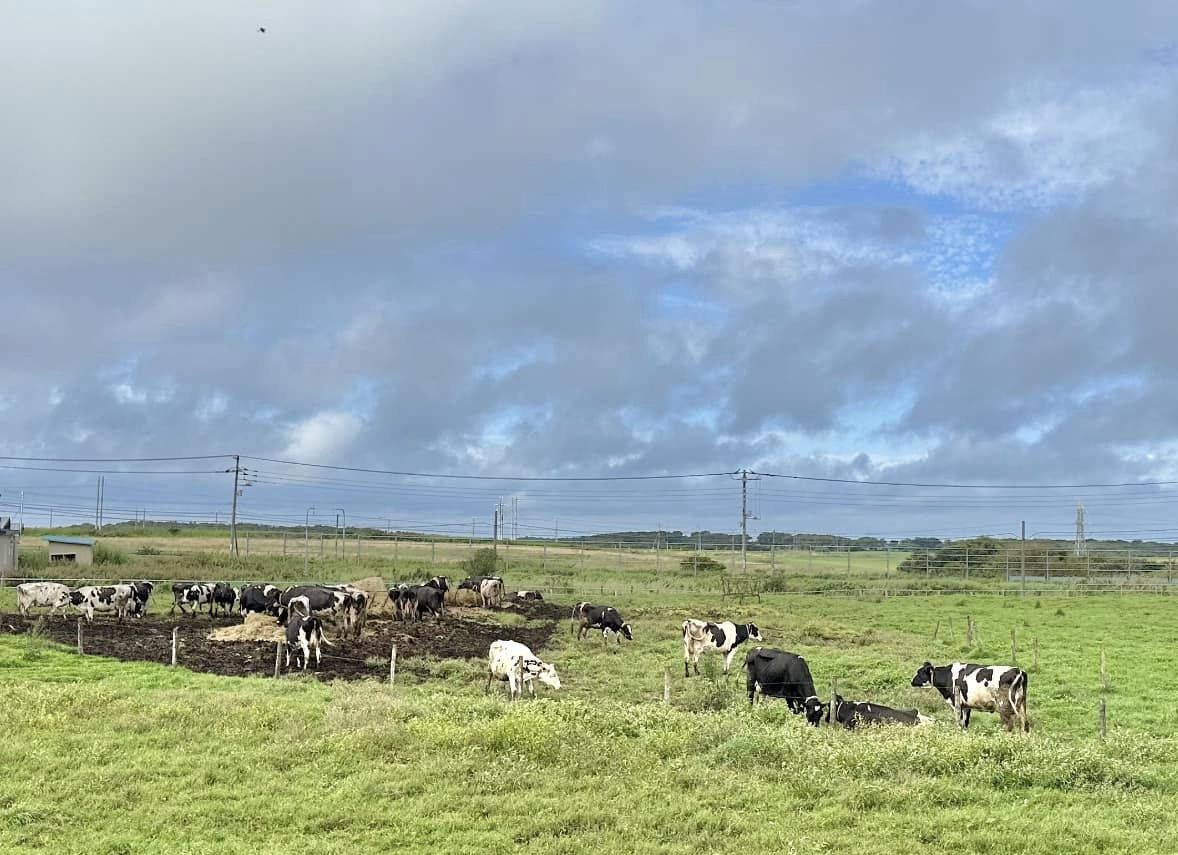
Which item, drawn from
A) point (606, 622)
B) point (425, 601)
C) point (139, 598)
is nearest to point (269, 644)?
point (425, 601)

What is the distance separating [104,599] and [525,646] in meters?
16.6

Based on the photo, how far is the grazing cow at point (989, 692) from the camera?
53.6 feet

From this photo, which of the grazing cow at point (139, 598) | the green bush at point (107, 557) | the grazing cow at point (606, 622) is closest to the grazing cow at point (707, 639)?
the grazing cow at point (606, 622)

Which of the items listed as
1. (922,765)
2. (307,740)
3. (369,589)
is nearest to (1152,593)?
(369,589)

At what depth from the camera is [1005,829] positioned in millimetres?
9859

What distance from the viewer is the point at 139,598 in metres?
32.0

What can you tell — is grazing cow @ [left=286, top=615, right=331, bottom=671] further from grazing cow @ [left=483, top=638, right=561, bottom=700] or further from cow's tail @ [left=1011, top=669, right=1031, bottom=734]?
cow's tail @ [left=1011, top=669, right=1031, bottom=734]

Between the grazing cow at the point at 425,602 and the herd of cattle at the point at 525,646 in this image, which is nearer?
the herd of cattle at the point at 525,646

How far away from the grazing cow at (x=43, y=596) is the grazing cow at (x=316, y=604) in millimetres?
7906

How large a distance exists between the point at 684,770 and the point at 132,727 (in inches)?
291

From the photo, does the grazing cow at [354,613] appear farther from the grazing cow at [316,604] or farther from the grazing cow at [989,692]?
the grazing cow at [989,692]

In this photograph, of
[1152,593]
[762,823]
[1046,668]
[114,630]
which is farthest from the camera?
[1152,593]

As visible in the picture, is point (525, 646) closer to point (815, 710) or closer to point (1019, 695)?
point (815, 710)

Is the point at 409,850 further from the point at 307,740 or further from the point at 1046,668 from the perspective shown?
the point at 1046,668
